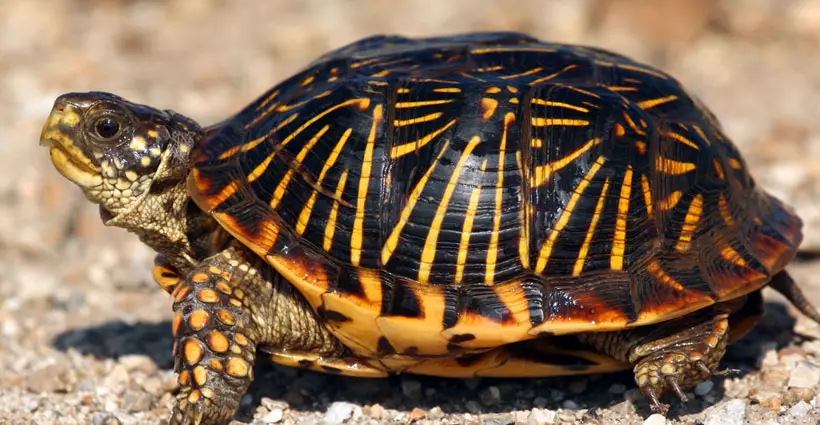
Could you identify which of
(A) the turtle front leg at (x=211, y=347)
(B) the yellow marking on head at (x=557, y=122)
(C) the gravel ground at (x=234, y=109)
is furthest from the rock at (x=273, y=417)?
(B) the yellow marking on head at (x=557, y=122)

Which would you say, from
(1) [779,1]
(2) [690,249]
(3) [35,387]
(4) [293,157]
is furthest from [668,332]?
(1) [779,1]

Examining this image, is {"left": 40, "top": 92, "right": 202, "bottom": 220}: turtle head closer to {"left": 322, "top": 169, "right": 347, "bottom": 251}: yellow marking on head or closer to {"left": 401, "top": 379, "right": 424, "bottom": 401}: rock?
{"left": 322, "top": 169, "right": 347, "bottom": 251}: yellow marking on head

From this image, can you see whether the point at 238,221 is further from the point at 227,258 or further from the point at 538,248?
the point at 538,248

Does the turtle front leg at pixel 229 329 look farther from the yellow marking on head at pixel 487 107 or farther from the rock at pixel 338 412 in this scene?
the yellow marking on head at pixel 487 107

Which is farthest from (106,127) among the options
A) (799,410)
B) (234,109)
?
(234,109)

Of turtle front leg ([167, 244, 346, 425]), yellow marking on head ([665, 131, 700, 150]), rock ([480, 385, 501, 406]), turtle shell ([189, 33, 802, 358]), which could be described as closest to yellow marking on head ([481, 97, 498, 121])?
turtle shell ([189, 33, 802, 358])
